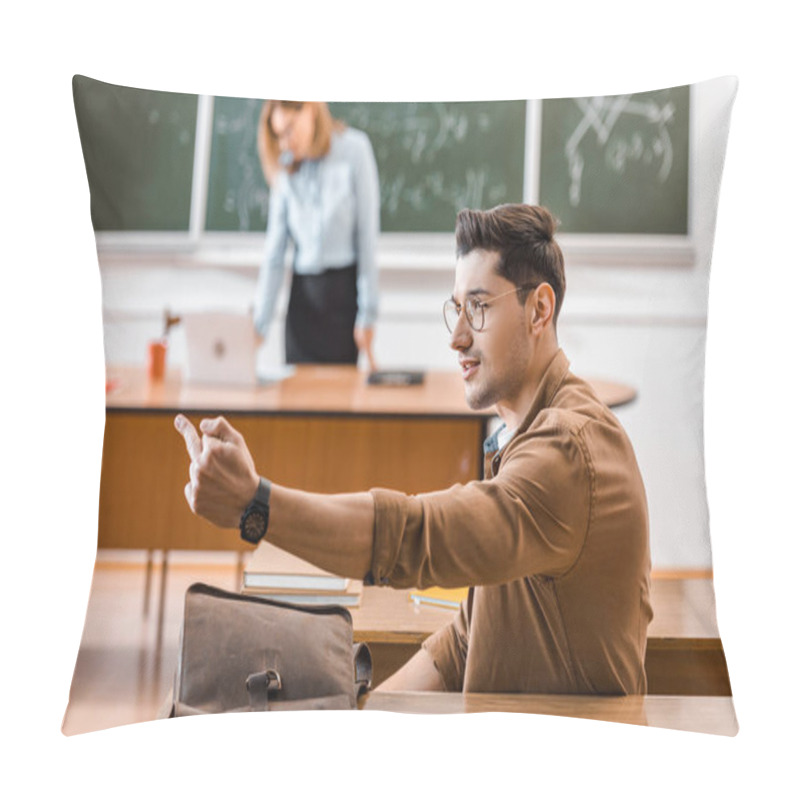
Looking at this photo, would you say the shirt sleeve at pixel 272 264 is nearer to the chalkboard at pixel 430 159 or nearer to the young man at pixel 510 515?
the chalkboard at pixel 430 159

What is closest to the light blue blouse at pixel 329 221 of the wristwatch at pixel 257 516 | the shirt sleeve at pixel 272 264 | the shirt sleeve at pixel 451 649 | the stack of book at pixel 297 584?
the shirt sleeve at pixel 272 264

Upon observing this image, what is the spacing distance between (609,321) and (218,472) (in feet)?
2.41

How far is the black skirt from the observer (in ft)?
6.80

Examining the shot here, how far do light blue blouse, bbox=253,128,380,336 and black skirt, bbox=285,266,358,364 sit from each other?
0.02 m

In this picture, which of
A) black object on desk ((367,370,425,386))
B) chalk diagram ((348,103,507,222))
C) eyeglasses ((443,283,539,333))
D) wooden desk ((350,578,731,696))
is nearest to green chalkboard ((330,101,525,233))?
chalk diagram ((348,103,507,222))

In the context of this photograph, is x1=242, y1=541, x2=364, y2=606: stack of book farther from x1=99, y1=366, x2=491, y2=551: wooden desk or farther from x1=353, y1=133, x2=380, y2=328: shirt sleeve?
x1=353, y1=133, x2=380, y2=328: shirt sleeve

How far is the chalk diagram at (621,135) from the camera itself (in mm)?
2082

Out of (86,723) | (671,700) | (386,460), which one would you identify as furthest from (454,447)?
(86,723)

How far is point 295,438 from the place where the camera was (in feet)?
6.82

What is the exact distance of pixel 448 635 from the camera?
2.07 metres

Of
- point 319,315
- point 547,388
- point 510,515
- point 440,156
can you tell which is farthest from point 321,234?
point 510,515

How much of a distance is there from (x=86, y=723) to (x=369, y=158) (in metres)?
1.12

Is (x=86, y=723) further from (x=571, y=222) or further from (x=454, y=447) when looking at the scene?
(x=571, y=222)

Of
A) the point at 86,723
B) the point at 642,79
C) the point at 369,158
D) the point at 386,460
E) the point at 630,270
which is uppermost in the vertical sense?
the point at 642,79
